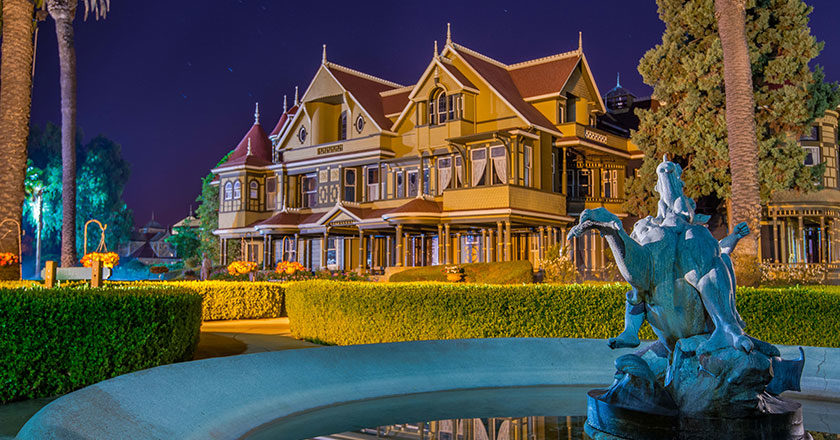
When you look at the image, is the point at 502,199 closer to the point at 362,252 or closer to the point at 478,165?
the point at 478,165

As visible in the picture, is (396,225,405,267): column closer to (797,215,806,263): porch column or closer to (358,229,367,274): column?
(358,229,367,274): column

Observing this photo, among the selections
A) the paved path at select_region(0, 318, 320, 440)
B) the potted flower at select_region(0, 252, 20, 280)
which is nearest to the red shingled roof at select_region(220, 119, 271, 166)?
the potted flower at select_region(0, 252, 20, 280)

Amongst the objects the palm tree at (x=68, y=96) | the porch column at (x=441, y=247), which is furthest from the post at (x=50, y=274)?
the porch column at (x=441, y=247)

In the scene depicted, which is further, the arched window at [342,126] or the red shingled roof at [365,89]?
the arched window at [342,126]

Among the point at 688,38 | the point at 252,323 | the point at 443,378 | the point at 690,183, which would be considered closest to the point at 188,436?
the point at 443,378

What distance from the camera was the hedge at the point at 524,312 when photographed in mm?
11094

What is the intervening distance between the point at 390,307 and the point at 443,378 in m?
4.76

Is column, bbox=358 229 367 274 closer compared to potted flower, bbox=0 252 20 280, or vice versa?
potted flower, bbox=0 252 20 280

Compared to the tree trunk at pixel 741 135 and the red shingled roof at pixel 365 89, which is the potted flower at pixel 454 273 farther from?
the red shingled roof at pixel 365 89

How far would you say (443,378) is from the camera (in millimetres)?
8406

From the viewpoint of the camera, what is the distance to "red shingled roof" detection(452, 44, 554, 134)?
34094 mm

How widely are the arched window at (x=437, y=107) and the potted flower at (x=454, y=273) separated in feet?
46.6

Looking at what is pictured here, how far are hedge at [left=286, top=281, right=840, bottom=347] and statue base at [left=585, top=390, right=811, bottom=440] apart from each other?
18.3ft

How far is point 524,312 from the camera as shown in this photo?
12.0 m
